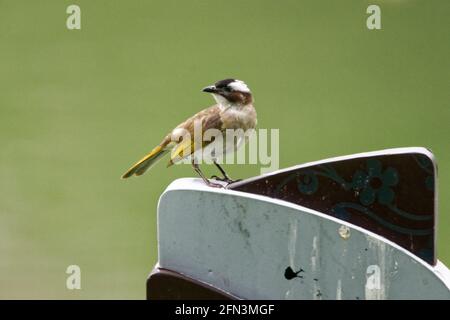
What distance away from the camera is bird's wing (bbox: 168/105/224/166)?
2572 mm

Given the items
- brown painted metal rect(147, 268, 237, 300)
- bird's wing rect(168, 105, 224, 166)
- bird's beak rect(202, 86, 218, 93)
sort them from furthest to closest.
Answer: bird's beak rect(202, 86, 218, 93), bird's wing rect(168, 105, 224, 166), brown painted metal rect(147, 268, 237, 300)

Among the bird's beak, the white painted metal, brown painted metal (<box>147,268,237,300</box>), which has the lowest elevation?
brown painted metal (<box>147,268,237,300</box>)

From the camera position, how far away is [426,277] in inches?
77.0

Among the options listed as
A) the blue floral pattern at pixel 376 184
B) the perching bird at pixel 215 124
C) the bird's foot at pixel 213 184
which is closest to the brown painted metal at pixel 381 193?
the blue floral pattern at pixel 376 184

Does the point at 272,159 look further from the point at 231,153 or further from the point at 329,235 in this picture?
the point at 329,235

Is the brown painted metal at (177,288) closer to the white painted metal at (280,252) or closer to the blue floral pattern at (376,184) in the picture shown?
the white painted metal at (280,252)

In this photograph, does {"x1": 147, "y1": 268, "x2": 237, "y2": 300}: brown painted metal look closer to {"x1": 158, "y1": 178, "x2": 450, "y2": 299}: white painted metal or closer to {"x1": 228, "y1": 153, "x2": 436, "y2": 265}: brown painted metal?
{"x1": 158, "y1": 178, "x2": 450, "y2": 299}: white painted metal

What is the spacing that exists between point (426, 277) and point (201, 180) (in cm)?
58

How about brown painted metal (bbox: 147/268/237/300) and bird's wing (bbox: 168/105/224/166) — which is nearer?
brown painted metal (bbox: 147/268/237/300)

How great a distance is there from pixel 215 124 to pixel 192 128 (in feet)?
0.24

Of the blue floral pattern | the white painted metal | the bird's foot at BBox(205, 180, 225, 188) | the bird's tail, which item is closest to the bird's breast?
the bird's tail

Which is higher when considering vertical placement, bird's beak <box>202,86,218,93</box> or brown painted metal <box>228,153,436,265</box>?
bird's beak <box>202,86,218,93</box>

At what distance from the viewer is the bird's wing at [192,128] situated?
8.44 feet
